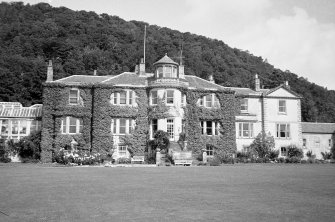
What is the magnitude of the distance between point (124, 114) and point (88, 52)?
121 feet

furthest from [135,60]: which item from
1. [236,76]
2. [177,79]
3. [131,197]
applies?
[131,197]

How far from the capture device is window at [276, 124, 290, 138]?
4469 cm

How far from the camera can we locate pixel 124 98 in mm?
40062

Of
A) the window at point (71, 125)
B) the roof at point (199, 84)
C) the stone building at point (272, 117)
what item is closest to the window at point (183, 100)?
the roof at point (199, 84)

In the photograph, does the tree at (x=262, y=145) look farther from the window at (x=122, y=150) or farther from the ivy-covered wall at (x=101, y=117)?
the window at (x=122, y=150)

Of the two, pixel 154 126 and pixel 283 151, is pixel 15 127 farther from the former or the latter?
pixel 283 151

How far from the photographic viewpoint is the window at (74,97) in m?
39.8

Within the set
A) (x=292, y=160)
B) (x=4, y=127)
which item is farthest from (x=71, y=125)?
(x=292, y=160)

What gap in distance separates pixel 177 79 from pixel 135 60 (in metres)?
35.8

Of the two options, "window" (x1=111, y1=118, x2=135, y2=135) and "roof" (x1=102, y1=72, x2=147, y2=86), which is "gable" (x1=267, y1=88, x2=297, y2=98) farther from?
"window" (x1=111, y1=118, x2=135, y2=135)

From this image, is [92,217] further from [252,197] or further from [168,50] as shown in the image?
[168,50]

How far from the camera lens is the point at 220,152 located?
1612 inches

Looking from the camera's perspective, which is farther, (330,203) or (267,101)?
(267,101)

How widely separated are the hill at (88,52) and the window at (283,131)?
26.6m
